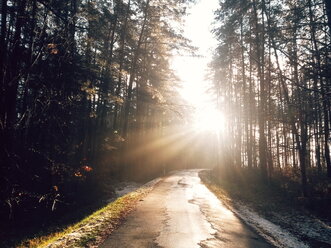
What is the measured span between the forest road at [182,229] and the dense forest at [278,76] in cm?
460

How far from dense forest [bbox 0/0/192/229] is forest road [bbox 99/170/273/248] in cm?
223

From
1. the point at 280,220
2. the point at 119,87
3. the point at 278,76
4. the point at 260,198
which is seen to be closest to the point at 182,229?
the point at 280,220

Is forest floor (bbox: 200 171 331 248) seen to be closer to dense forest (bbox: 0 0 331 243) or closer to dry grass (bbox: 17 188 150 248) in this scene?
dense forest (bbox: 0 0 331 243)

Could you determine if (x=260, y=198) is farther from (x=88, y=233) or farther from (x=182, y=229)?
(x=88, y=233)

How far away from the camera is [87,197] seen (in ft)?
40.5

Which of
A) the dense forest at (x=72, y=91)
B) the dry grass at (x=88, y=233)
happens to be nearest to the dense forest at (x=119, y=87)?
the dense forest at (x=72, y=91)

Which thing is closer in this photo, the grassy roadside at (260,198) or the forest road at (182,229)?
the forest road at (182,229)

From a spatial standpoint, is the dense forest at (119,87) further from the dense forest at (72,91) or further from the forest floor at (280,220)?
the forest floor at (280,220)

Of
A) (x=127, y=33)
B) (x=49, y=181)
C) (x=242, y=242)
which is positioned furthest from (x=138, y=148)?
(x=242, y=242)

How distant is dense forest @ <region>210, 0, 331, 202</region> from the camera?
8.42 metres

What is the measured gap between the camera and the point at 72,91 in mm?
9477

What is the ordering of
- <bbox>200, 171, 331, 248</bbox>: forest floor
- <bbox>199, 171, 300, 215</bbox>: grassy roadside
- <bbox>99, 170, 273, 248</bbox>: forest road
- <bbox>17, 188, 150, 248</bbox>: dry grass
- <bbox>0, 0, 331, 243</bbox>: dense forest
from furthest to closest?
<bbox>199, 171, 300, 215</bbox>: grassy roadside, <bbox>200, 171, 331, 248</bbox>: forest floor, <bbox>0, 0, 331, 243</bbox>: dense forest, <bbox>99, 170, 273, 248</bbox>: forest road, <bbox>17, 188, 150, 248</bbox>: dry grass

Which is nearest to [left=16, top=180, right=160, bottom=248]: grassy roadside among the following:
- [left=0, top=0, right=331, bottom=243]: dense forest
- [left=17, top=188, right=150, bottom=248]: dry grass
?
[left=17, top=188, right=150, bottom=248]: dry grass

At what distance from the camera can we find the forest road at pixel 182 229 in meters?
5.75
